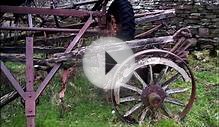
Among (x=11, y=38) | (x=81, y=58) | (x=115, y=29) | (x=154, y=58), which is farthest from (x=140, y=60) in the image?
(x=11, y=38)

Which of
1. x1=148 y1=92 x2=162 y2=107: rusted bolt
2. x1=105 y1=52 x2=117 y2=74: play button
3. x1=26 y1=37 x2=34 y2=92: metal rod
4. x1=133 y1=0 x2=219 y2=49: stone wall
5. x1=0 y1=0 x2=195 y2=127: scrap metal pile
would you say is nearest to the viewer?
x1=26 y1=37 x2=34 y2=92: metal rod

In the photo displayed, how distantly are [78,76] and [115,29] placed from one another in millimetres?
1142

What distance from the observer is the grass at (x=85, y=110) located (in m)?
5.90

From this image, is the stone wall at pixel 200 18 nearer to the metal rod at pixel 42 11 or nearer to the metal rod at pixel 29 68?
the metal rod at pixel 42 11

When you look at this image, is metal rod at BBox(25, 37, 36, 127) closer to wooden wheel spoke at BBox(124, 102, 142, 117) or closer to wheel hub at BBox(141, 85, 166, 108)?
wooden wheel spoke at BBox(124, 102, 142, 117)

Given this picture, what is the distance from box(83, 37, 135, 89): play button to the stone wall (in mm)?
2950

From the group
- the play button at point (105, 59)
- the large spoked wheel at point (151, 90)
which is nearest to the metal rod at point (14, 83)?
the play button at point (105, 59)

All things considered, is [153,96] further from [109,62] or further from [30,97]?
[30,97]

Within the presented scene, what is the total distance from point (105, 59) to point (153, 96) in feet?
3.88

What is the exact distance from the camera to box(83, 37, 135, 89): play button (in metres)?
5.87

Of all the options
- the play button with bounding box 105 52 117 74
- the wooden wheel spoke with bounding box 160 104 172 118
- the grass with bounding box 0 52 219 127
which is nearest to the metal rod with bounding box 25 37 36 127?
the grass with bounding box 0 52 219 127

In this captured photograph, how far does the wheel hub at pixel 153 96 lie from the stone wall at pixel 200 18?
3741 mm

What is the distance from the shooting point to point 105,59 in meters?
6.65

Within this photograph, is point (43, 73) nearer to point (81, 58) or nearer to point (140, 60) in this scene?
point (81, 58)
